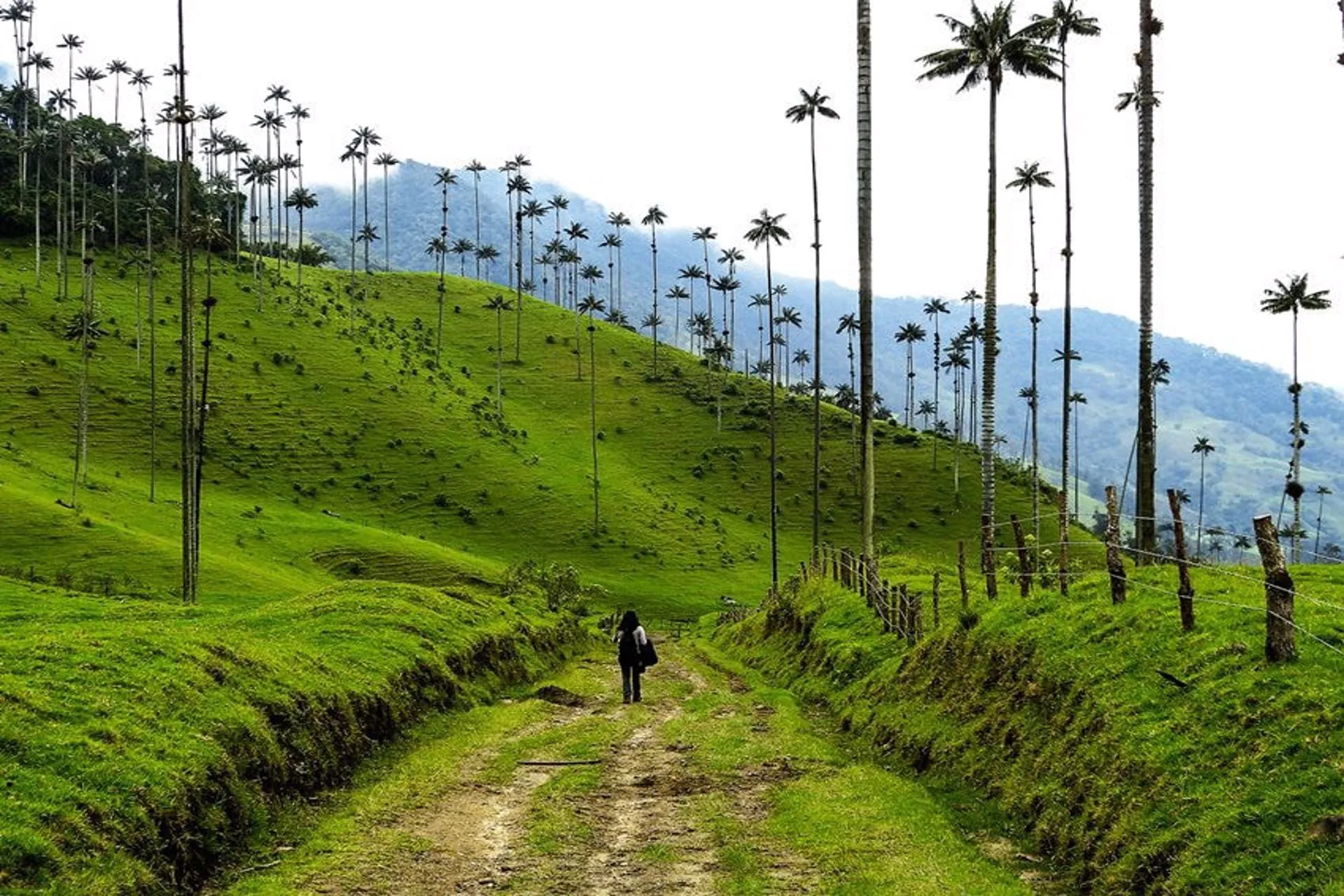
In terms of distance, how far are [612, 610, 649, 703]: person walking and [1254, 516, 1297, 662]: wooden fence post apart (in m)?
19.7

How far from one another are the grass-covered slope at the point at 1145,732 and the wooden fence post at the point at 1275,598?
0.27 meters

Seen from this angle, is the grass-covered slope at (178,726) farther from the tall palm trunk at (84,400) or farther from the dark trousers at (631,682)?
the tall palm trunk at (84,400)

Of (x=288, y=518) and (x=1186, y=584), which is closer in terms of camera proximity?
(x=1186, y=584)

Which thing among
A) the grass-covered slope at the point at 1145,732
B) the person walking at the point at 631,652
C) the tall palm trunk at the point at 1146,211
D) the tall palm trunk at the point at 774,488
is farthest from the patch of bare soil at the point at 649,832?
the tall palm trunk at the point at 774,488

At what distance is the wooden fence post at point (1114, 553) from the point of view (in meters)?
19.7

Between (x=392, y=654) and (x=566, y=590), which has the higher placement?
(x=392, y=654)

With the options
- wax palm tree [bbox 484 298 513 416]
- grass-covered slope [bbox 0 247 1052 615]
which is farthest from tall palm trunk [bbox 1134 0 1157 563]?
wax palm tree [bbox 484 298 513 416]

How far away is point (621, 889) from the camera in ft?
44.0

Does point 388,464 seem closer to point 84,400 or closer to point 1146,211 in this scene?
point 84,400

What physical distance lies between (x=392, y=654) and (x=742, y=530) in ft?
331

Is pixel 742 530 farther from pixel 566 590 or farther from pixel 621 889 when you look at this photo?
pixel 621 889

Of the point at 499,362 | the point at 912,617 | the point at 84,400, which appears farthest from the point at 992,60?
the point at 499,362

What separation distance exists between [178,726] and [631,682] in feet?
57.2

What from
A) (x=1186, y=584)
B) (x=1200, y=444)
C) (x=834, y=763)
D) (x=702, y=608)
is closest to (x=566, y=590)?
(x=702, y=608)
